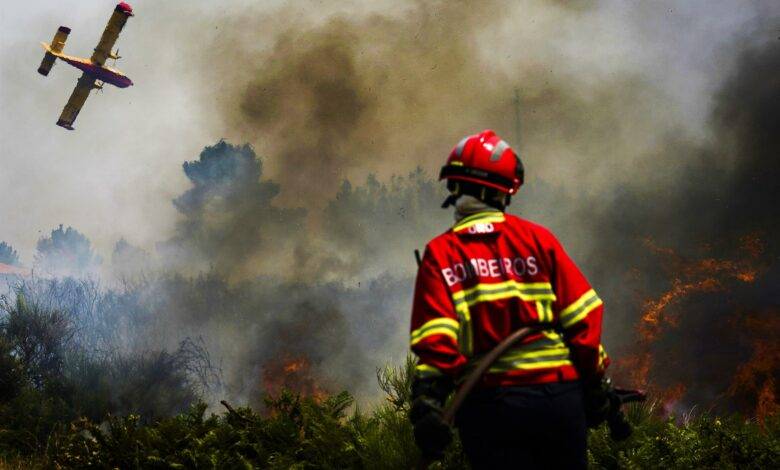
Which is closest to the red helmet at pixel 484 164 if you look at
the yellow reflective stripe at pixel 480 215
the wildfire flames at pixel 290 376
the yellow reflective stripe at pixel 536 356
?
the yellow reflective stripe at pixel 480 215

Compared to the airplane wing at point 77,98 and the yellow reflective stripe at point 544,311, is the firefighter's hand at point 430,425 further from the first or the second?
the airplane wing at point 77,98

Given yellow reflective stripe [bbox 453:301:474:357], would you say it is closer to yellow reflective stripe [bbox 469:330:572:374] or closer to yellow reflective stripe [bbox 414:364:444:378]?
yellow reflective stripe [bbox 469:330:572:374]

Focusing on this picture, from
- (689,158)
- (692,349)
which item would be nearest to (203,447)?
(692,349)

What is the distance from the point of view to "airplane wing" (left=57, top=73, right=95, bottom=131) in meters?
28.6

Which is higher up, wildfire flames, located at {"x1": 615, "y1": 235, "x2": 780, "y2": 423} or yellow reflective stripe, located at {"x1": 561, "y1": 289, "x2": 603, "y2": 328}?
wildfire flames, located at {"x1": 615, "y1": 235, "x2": 780, "y2": 423}

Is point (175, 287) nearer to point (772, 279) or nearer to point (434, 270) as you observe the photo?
point (772, 279)

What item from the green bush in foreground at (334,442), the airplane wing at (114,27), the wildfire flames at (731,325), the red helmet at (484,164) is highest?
the airplane wing at (114,27)

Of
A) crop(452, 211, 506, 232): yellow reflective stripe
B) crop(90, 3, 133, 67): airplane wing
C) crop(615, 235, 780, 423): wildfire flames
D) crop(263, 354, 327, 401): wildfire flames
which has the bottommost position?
crop(452, 211, 506, 232): yellow reflective stripe

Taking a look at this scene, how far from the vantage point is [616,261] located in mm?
19953

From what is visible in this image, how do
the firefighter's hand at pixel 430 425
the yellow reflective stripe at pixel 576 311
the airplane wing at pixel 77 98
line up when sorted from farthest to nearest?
the airplane wing at pixel 77 98
the yellow reflective stripe at pixel 576 311
the firefighter's hand at pixel 430 425

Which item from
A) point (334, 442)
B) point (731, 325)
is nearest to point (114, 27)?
point (731, 325)

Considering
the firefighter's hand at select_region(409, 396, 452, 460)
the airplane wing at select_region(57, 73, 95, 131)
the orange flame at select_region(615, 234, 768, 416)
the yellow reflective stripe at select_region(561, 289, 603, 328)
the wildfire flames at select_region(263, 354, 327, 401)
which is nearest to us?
the firefighter's hand at select_region(409, 396, 452, 460)

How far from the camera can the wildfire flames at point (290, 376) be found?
22.0 meters

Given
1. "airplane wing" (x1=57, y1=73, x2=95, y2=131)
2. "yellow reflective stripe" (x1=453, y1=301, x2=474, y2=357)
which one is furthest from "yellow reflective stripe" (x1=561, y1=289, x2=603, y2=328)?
"airplane wing" (x1=57, y1=73, x2=95, y2=131)
